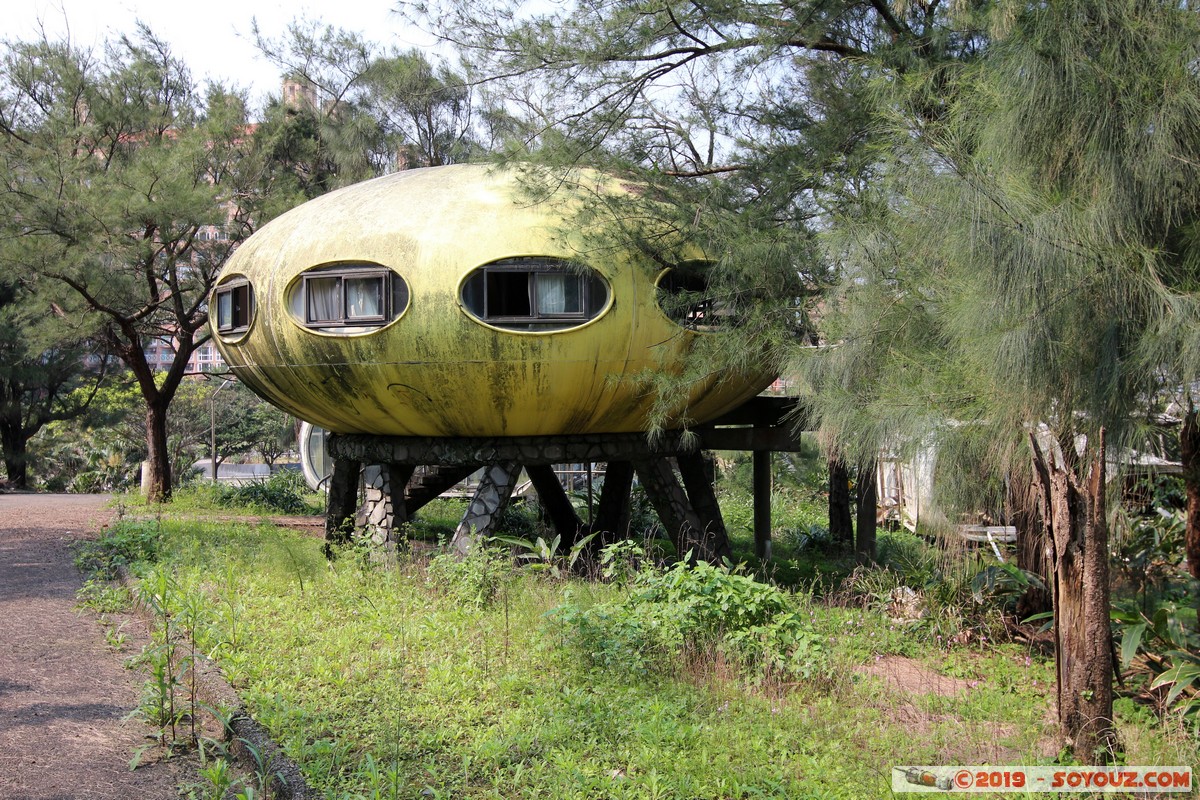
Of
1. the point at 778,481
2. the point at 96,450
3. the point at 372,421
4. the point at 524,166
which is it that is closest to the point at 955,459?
the point at 524,166

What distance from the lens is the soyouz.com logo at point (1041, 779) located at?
4.93 metres

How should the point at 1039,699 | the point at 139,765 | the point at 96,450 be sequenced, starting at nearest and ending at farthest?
the point at 139,765 < the point at 1039,699 < the point at 96,450

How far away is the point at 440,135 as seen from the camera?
20.1m

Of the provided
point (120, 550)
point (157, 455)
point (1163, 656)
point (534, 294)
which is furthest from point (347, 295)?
point (157, 455)

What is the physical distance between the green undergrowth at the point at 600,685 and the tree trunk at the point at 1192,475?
1523 millimetres

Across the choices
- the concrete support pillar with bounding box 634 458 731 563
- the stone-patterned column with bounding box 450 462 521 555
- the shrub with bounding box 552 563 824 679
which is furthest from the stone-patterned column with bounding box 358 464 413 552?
the shrub with bounding box 552 563 824 679

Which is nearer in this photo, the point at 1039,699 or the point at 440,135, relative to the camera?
the point at 1039,699

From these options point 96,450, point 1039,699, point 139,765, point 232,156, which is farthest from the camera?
point 96,450

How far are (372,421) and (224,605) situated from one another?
321cm

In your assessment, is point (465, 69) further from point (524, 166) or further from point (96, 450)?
point (96, 450)

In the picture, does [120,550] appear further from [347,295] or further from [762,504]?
[762,504]

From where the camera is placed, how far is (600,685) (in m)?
6.28

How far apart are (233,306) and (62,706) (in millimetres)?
6097

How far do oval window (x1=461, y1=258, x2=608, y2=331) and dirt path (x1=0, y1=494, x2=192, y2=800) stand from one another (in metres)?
4.55
